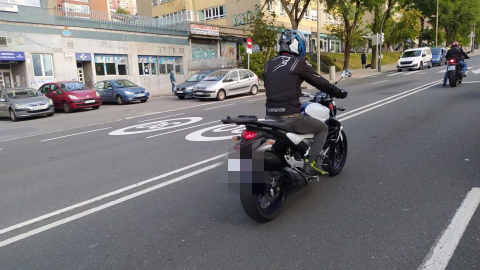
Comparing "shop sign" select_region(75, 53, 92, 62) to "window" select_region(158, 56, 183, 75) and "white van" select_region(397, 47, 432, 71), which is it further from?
"white van" select_region(397, 47, 432, 71)

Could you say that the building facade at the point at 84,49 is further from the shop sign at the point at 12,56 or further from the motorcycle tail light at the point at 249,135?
the motorcycle tail light at the point at 249,135

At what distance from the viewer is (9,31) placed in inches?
850

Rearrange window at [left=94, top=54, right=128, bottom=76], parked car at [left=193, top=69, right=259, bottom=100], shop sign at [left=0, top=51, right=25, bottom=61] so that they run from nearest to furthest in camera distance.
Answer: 1. parked car at [left=193, top=69, right=259, bottom=100]
2. shop sign at [left=0, top=51, right=25, bottom=61]
3. window at [left=94, top=54, right=128, bottom=76]

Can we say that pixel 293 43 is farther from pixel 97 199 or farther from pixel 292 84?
pixel 97 199

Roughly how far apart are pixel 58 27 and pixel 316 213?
24934 millimetres

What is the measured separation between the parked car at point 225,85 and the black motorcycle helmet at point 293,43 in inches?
580

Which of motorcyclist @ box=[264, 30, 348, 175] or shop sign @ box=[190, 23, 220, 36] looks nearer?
motorcyclist @ box=[264, 30, 348, 175]

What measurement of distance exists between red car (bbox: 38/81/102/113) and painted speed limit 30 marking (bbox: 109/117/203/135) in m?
8.17

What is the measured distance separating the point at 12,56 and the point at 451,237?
24.9 meters

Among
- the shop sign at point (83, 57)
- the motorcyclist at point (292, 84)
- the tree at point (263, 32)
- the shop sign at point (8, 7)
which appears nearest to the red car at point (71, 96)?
the shop sign at point (83, 57)

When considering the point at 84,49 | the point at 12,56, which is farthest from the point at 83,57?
the point at 12,56

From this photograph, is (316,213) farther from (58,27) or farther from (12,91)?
(58,27)

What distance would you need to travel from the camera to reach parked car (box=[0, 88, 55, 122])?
16062 mm

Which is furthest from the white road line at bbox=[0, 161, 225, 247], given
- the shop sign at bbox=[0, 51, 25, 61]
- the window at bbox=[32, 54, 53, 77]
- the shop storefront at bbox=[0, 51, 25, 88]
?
the window at bbox=[32, 54, 53, 77]
